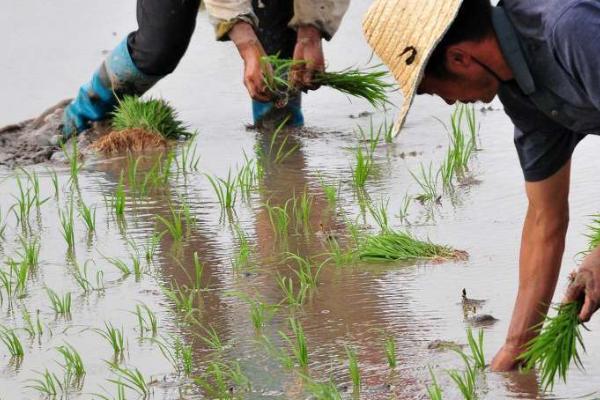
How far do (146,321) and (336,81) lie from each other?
171cm

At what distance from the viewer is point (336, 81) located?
5875 mm

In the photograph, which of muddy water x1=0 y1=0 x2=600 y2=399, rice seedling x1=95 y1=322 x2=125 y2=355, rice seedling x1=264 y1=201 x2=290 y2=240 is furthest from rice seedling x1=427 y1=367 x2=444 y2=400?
rice seedling x1=264 y1=201 x2=290 y2=240

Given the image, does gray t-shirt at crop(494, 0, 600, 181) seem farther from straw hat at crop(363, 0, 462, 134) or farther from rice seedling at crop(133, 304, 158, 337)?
rice seedling at crop(133, 304, 158, 337)

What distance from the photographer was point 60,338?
178 inches

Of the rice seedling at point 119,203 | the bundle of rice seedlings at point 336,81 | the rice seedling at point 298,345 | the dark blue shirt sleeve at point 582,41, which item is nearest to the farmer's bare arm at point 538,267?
the rice seedling at point 298,345

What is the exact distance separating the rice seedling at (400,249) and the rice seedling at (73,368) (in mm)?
1241

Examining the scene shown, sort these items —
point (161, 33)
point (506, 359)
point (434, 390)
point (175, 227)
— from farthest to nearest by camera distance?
point (161, 33), point (175, 227), point (506, 359), point (434, 390)

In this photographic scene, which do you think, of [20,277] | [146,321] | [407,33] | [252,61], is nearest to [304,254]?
[146,321]

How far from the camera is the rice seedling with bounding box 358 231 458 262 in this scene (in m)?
4.96

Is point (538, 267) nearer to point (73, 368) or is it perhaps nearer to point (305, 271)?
point (305, 271)

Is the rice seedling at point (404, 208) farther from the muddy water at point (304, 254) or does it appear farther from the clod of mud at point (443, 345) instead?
the clod of mud at point (443, 345)

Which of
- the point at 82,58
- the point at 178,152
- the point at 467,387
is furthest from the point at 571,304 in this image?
the point at 82,58

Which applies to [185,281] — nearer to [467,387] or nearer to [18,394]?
[18,394]

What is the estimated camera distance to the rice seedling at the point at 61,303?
4.68 meters
